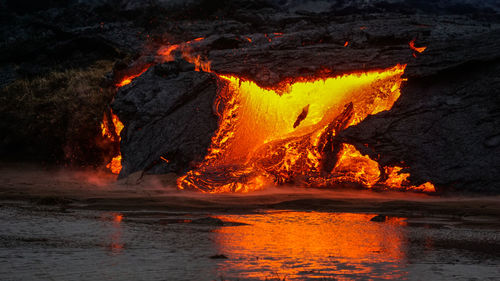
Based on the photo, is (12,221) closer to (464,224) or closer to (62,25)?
(464,224)

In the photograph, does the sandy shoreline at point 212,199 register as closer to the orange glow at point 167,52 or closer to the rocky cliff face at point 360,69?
the rocky cliff face at point 360,69

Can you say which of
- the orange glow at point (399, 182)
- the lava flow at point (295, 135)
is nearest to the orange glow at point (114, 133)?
the lava flow at point (295, 135)

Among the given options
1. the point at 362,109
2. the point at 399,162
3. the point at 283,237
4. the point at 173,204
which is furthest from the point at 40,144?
the point at 283,237

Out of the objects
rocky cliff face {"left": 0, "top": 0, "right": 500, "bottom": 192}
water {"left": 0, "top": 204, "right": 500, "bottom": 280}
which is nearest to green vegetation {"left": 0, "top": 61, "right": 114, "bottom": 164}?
rocky cliff face {"left": 0, "top": 0, "right": 500, "bottom": 192}

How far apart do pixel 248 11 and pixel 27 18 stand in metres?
10.5

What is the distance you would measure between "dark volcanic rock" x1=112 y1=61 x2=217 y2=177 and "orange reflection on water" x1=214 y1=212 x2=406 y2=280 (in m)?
5.52

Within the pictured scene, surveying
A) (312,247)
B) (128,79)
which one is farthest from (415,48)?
(312,247)

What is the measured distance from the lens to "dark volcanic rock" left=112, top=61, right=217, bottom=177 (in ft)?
41.2

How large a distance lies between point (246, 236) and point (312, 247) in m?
0.87

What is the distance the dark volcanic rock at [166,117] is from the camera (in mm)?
12570

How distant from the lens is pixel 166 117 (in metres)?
13.1

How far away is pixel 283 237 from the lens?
538 centimetres

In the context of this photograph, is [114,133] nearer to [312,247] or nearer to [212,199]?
[212,199]

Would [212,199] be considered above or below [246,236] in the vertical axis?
above
